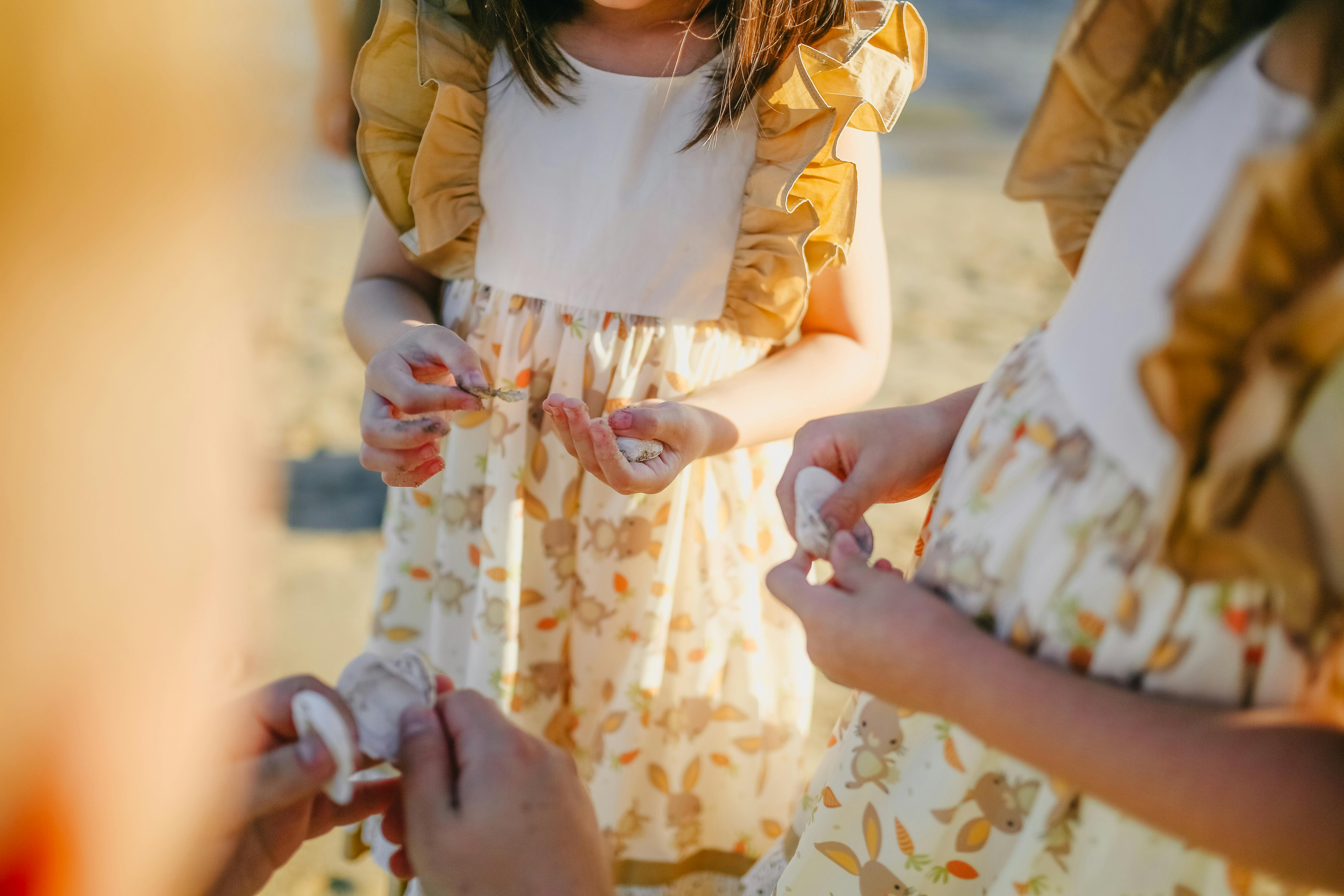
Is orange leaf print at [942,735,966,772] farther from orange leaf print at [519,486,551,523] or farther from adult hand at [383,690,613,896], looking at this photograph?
orange leaf print at [519,486,551,523]

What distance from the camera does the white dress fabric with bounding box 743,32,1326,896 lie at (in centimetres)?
60

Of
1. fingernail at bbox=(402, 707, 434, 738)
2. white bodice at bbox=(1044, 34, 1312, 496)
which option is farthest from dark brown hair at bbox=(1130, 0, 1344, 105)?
fingernail at bbox=(402, 707, 434, 738)

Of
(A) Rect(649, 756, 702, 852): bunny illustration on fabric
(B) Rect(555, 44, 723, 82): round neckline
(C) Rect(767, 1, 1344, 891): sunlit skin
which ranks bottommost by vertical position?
(A) Rect(649, 756, 702, 852): bunny illustration on fabric

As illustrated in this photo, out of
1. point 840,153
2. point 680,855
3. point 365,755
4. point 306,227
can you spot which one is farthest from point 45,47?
point 680,855

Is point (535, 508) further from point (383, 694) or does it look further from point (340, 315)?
point (340, 315)

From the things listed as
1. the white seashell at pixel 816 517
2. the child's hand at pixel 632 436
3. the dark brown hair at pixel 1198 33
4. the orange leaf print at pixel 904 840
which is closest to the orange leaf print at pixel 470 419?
the child's hand at pixel 632 436

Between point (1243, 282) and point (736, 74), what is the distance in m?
0.79

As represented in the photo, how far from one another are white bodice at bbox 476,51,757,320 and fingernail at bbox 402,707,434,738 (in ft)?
2.11

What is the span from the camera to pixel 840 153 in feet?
3.89

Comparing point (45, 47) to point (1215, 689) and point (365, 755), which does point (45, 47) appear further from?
point (1215, 689)

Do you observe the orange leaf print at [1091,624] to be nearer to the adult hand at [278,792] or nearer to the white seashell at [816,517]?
the white seashell at [816,517]

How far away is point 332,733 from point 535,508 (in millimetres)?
617

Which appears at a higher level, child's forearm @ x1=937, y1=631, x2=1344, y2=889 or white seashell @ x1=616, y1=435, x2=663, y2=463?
white seashell @ x1=616, y1=435, x2=663, y2=463

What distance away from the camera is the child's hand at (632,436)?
1.01m
